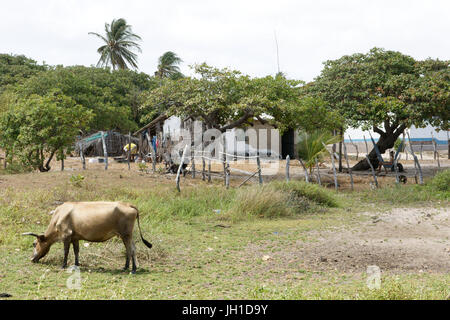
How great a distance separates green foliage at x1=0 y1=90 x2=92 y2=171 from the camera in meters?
14.5

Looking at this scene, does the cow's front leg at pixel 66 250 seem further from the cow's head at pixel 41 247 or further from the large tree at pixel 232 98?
the large tree at pixel 232 98

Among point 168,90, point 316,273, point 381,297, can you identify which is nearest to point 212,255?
point 316,273

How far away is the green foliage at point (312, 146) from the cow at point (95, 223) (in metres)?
9.74

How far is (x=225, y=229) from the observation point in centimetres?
855

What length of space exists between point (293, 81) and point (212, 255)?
1130 cm

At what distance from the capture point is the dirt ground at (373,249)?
5824 mm

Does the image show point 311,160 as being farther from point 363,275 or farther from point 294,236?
point 363,275

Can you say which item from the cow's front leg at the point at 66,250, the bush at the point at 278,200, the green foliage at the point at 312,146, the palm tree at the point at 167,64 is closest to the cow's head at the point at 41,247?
the cow's front leg at the point at 66,250

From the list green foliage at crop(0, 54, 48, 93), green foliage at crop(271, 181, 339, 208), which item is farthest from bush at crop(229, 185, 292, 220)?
green foliage at crop(0, 54, 48, 93)

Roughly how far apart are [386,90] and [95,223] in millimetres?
15448

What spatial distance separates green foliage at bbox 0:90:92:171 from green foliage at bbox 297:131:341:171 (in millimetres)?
7846

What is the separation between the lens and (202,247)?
23.0 feet
